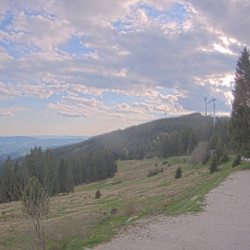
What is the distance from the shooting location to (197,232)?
30.3 feet

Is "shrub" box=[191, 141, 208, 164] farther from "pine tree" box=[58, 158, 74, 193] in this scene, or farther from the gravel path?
the gravel path

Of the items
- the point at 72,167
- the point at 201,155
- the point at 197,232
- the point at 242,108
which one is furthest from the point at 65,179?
the point at 197,232

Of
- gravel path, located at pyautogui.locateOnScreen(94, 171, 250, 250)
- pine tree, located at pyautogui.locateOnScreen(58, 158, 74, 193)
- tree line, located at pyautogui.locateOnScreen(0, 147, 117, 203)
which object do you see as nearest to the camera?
gravel path, located at pyautogui.locateOnScreen(94, 171, 250, 250)

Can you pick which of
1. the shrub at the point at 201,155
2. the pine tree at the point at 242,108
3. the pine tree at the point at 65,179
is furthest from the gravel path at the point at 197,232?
the pine tree at the point at 65,179

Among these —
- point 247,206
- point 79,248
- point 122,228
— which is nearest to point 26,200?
point 79,248

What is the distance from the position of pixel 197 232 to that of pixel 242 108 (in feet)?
79.4

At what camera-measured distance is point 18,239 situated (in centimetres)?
1555

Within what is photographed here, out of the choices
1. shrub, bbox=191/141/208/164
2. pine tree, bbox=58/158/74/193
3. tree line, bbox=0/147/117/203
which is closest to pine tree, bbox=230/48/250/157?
shrub, bbox=191/141/208/164

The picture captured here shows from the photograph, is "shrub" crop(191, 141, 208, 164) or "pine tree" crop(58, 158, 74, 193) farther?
"pine tree" crop(58, 158, 74, 193)

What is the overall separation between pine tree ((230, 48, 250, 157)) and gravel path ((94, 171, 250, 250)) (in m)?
16.9

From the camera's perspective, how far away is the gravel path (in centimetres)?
811

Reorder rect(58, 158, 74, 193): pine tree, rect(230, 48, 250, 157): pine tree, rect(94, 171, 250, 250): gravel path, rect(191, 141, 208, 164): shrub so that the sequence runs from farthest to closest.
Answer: rect(58, 158, 74, 193): pine tree → rect(191, 141, 208, 164): shrub → rect(230, 48, 250, 157): pine tree → rect(94, 171, 250, 250): gravel path

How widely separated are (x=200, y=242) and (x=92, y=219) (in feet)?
36.2

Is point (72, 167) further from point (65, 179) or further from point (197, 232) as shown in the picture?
point (197, 232)
